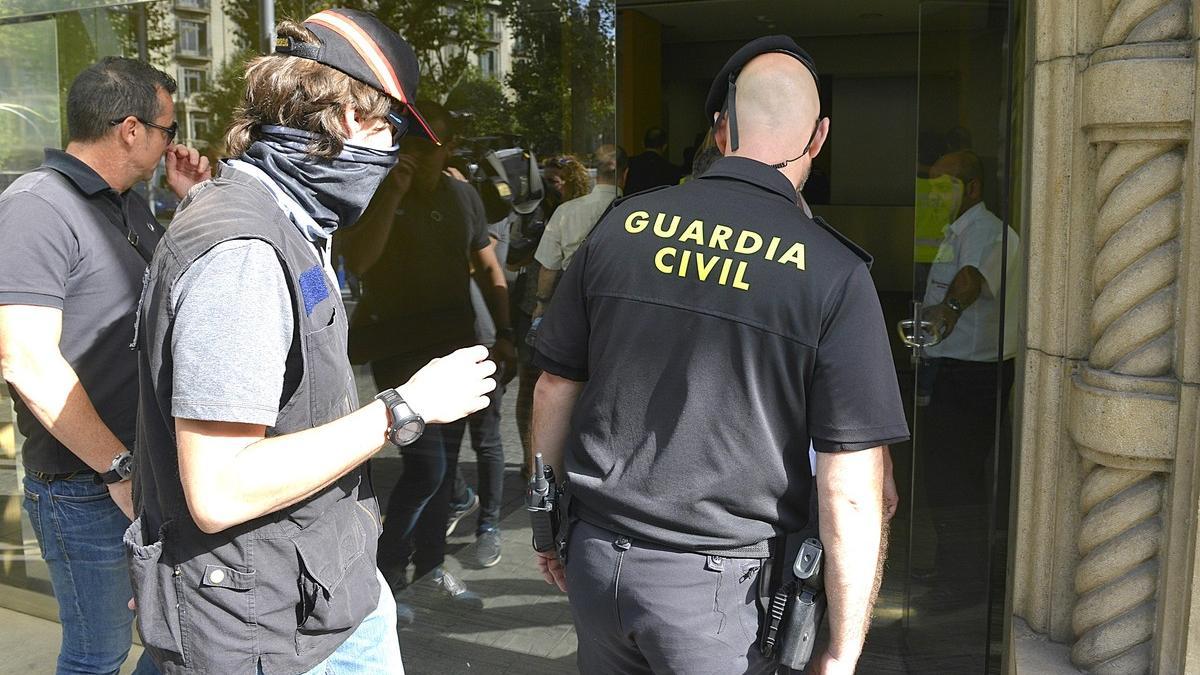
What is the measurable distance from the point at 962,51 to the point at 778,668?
1.78 metres

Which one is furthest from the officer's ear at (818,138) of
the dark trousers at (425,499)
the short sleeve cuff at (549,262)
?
the dark trousers at (425,499)

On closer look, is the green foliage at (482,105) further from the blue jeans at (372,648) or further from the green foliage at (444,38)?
the blue jeans at (372,648)

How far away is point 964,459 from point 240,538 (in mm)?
2058

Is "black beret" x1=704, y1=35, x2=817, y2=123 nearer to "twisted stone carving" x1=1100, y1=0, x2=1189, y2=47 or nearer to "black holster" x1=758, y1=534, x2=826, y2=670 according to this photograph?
"twisted stone carving" x1=1100, y1=0, x2=1189, y2=47

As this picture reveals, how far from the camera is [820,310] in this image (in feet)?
5.95

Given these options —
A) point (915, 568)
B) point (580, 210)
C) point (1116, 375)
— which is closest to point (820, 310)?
point (1116, 375)

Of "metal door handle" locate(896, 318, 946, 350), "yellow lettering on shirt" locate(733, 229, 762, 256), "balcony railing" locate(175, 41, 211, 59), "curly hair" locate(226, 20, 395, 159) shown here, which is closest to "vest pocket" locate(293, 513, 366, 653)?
"curly hair" locate(226, 20, 395, 159)

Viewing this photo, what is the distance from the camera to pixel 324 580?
1812mm

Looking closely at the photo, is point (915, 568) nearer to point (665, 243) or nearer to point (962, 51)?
point (962, 51)

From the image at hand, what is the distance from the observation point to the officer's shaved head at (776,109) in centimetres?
199

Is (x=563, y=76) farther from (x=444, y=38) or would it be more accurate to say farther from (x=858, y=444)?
(x=858, y=444)

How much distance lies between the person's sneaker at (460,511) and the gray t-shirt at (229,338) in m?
2.85

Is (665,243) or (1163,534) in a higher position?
(665,243)

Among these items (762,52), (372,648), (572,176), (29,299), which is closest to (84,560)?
(29,299)
